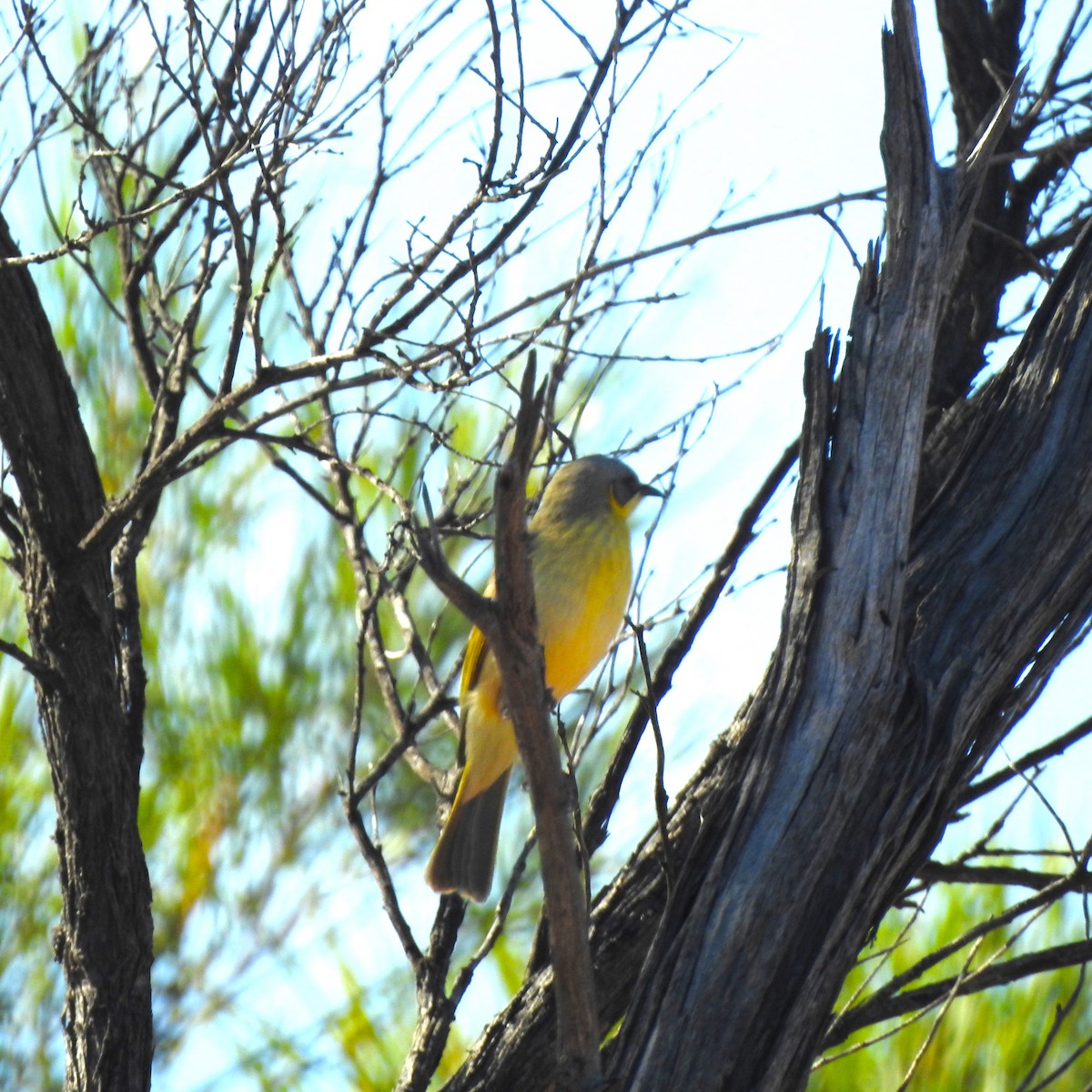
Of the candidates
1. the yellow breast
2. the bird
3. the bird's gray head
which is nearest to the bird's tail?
the bird

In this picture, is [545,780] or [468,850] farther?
[468,850]

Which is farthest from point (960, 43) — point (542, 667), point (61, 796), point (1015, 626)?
point (61, 796)

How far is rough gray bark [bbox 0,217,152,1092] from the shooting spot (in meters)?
3.04

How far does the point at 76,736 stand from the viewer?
10.0 feet

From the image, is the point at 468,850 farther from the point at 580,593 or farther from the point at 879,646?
the point at 879,646

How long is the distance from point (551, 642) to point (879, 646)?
177 cm

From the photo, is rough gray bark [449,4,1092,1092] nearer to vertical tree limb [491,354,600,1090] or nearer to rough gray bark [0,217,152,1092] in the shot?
vertical tree limb [491,354,600,1090]

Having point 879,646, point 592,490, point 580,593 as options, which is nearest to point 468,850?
point 580,593

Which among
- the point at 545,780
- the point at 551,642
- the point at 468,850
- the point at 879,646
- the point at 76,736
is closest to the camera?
the point at 545,780

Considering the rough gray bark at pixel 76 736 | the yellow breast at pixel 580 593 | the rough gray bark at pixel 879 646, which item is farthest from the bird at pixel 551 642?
the rough gray bark at pixel 879 646

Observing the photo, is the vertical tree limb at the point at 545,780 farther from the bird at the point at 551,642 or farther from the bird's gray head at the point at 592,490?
the bird's gray head at the point at 592,490

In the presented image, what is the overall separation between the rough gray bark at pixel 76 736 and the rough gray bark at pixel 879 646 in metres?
1.12

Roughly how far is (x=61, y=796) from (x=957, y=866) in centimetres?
183

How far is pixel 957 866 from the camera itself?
317 cm
